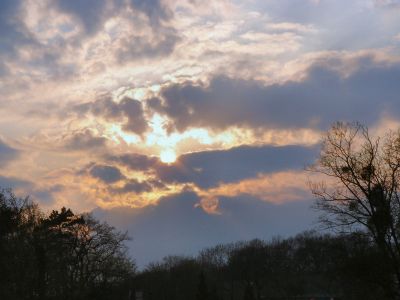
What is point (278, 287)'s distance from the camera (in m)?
117

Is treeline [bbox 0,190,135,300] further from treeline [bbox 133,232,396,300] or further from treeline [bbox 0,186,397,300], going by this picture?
treeline [bbox 133,232,396,300]

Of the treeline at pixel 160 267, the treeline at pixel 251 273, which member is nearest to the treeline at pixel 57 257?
the treeline at pixel 160 267

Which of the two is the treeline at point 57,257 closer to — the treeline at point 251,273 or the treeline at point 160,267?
the treeline at point 160,267

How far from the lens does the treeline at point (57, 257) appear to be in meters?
38.5

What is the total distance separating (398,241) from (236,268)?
305ft

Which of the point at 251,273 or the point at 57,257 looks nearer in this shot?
the point at 57,257

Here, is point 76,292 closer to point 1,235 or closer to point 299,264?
point 1,235

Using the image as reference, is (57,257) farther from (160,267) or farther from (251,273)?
(251,273)

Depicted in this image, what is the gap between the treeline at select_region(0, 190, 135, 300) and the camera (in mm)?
38478

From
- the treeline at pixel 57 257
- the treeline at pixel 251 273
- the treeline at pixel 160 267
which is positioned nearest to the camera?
the treeline at pixel 160 267

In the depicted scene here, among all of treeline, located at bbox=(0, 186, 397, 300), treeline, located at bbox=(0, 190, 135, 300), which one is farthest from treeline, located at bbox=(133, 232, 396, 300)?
treeline, located at bbox=(0, 190, 135, 300)

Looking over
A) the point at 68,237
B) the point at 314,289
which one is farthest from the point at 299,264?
the point at 68,237

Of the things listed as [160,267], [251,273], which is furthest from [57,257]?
[251,273]

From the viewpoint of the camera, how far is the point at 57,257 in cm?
5625
